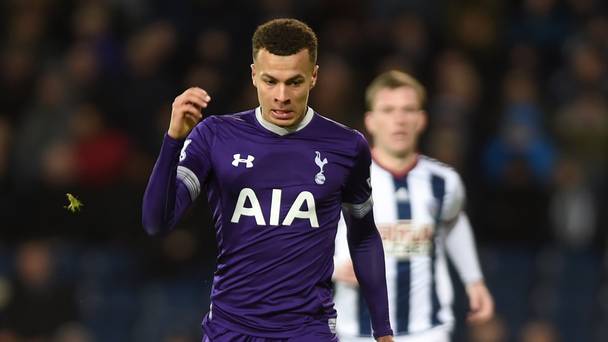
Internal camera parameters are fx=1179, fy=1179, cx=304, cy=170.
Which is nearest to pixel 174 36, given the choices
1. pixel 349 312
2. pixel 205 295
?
pixel 205 295

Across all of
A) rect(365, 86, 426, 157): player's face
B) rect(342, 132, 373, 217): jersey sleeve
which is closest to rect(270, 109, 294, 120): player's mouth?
rect(342, 132, 373, 217): jersey sleeve

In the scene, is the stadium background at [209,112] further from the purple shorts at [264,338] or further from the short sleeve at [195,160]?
the short sleeve at [195,160]

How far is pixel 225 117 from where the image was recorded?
4.46 metres

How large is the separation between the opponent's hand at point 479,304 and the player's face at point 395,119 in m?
0.79

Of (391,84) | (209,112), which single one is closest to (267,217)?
(391,84)

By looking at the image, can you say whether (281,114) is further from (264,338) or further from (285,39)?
(264,338)

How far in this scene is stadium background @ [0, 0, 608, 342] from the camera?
9531 millimetres

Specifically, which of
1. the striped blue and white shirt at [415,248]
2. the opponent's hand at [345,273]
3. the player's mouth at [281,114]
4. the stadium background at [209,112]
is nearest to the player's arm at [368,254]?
the player's mouth at [281,114]

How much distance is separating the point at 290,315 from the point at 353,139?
28.0 inches

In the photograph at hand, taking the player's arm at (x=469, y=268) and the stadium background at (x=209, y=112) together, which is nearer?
the player's arm at (x=469, y=268)

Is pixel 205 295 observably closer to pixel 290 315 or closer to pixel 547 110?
pixel 547 110

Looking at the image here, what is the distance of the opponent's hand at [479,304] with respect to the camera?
5.94m

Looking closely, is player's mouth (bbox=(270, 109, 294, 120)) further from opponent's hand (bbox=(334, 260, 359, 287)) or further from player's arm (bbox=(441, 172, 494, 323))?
player's arm (bbox=(441, 172, 494, 323))

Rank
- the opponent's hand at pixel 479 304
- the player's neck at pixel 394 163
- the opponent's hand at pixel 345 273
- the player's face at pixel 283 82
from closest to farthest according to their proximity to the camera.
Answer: the player's face at pixel 283 82
the opponent's hand at pixel 345 273
the opponent's hand at pixel 479 304
the player's neck at pixel 394 163
